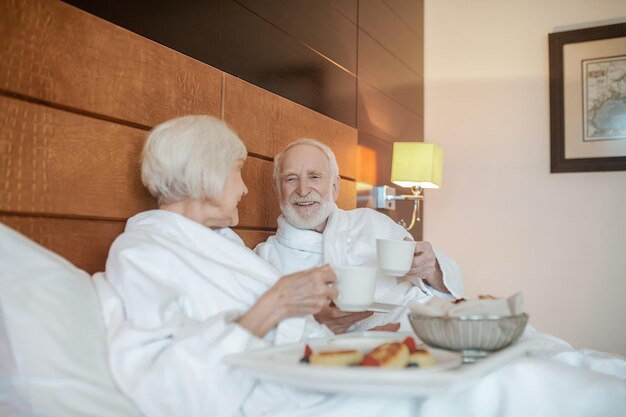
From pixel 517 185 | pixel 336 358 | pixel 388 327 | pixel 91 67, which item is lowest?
pixel 388 327

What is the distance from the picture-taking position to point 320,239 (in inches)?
87.8

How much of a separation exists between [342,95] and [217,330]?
2.03 m

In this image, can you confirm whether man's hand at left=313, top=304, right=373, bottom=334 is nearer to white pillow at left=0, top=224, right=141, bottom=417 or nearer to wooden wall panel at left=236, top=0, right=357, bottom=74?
white pillow at left=0, top=224, right=141, bottom=417

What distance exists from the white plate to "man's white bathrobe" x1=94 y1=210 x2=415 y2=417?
0.31 ft

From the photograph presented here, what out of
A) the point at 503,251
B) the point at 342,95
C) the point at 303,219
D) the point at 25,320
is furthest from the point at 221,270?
the point at 503,251

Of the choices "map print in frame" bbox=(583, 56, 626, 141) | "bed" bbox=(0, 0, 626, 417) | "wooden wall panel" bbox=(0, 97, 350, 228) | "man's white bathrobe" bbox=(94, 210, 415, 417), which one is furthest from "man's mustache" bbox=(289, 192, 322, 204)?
"map print in frame" bbox=(583, 56, 626, 141)

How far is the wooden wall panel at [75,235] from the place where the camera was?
4.48 ft

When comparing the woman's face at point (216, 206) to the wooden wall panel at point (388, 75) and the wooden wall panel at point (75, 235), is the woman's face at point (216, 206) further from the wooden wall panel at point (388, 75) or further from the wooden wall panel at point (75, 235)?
the wooden wall panel at point (388, 75)

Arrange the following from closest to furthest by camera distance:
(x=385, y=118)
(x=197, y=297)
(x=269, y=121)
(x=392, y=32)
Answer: (x=197, y=297)
(x=269, y=121)
(x=385, y=118)
(x=392, y=32)

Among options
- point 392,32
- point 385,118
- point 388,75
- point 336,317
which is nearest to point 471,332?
point 336,317

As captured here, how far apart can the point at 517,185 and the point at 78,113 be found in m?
2.97

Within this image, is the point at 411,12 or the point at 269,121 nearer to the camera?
the point at 269,121

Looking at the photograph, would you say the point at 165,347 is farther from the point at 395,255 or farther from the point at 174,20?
the point at 174,20

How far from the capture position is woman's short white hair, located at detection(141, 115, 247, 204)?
150cm
